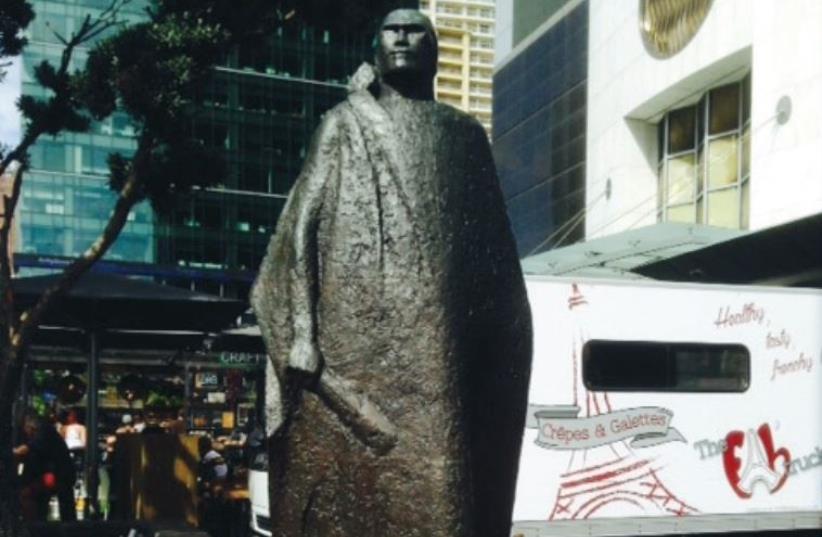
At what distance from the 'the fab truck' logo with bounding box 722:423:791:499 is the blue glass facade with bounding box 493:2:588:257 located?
58.0 ft

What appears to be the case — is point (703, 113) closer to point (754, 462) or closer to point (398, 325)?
point (754, 462)

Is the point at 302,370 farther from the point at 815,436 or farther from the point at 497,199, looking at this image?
the point at 815,436

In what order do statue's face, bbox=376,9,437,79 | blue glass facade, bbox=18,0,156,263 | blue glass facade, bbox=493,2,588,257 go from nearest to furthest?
1. statue's face, bbox=376,9,437,79
2. blue glass facade, bbox=493,2,588,257
3. blue glass facade, bbox=18,0,156,263

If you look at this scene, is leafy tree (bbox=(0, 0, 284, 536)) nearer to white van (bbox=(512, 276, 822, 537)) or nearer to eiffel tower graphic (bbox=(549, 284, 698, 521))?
white van (bbox=(512, 276, 822, 537))

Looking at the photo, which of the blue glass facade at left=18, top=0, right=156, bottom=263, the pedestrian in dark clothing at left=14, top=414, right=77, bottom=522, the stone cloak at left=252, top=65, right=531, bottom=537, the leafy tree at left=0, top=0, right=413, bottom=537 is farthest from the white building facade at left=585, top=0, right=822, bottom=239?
the blue glass facade at left=18, top=0, right=156, bottom=263

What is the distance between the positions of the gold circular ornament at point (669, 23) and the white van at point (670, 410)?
12.6m

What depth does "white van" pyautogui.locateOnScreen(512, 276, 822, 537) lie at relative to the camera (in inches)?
484

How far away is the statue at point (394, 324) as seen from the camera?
4.00 metres

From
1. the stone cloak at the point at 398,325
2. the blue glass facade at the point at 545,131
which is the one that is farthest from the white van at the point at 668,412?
the blue glass facade at the point at 545,131

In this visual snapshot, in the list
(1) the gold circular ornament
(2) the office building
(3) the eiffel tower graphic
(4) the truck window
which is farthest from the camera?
(2) the office building

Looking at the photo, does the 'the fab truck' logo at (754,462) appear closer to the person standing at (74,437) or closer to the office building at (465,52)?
the person standing at (74,437)

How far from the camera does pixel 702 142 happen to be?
2633cm

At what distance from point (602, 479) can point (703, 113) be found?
1515 centimetres

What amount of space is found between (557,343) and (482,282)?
8302mm
